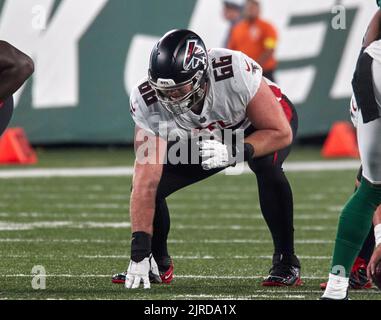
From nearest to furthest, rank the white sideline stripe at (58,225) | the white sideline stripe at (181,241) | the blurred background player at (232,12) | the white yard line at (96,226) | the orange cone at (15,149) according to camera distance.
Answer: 1. the white sideline stripe at (181,241)
2. the white sideline stripe at (58,225)
3. the white yard line at (96,226)
4. the orange cone at (15,149)
5. the blurred background player at (232,12)

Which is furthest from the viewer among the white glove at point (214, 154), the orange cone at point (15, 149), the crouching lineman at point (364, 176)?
the orange cone at point (15, 149)

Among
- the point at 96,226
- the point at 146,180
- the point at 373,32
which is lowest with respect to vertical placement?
the point at 96,226

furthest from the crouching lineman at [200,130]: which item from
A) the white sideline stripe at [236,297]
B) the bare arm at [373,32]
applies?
the bare arm at [373,32]

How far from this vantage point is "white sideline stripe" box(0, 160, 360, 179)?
445 inches

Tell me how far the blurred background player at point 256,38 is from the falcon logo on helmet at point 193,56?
7614mm

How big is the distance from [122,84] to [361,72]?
932 centimetres

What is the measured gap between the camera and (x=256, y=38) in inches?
501

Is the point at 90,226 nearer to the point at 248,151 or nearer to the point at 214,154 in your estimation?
the point at 248,151

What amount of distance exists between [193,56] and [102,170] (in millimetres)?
6966

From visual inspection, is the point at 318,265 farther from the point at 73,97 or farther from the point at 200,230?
the point at 73,97

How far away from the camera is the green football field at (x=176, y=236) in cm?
505

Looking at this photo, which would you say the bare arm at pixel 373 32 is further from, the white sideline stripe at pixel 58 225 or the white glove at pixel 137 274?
the white sideline stripe at pixel 58 225

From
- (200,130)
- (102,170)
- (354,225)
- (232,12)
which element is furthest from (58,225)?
(232,12)

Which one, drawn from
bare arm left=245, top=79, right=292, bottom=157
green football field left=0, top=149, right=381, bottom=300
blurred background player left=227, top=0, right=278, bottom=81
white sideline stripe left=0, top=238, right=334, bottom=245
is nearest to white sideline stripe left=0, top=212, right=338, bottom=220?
green football field left=0, top=149, right=381, bottom=300
